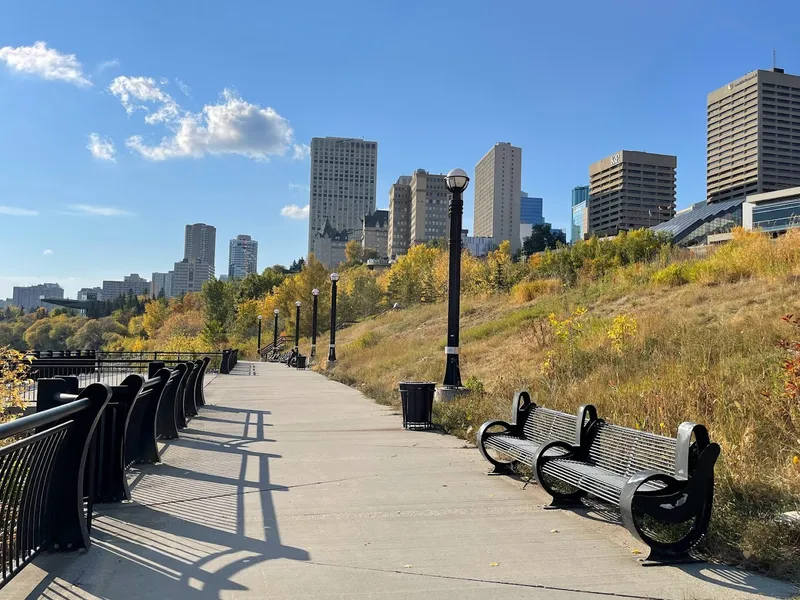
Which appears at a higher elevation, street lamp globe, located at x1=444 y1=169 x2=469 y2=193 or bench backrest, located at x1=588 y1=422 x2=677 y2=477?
street lamp globe, located at x1=444 y1=169 x2=469 y2=193

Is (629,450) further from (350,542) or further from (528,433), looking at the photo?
(350,542)

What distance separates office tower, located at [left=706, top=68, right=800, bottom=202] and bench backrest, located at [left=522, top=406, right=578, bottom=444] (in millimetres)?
202892

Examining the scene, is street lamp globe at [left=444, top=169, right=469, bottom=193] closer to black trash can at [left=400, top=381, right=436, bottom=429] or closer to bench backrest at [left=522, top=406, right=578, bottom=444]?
black trash can at [left=400, top=381, right=436, bottom=429]

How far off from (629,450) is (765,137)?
214 metres

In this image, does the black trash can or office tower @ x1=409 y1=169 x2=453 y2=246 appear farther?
office tower @ x1=409 y1=169 x2=453 y2=246

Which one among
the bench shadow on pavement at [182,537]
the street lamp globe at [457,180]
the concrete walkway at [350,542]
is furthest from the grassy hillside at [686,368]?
the street lamp globe at [457,180]

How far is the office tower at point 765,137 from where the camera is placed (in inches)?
7215

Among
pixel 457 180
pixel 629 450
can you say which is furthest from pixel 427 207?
pixel 629 450

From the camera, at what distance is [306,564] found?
4215mm

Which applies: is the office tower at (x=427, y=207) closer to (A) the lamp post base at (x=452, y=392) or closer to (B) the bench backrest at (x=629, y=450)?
(A) the lamp post base at (x=452, y=392)

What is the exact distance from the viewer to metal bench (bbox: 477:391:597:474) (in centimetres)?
604

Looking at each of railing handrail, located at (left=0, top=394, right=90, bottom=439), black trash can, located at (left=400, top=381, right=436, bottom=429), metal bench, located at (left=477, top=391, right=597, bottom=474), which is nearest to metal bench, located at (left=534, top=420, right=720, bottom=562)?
metal bench, located at (left=477, top=391, right=597, bottom=474)

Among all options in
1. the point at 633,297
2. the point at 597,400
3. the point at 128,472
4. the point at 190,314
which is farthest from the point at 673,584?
the point at 190,314

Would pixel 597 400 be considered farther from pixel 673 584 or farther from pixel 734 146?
pixel 734 146
